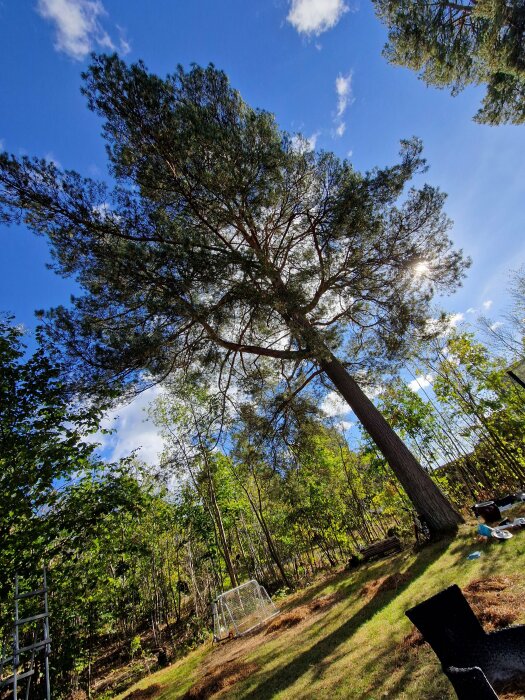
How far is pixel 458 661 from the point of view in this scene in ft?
6.52

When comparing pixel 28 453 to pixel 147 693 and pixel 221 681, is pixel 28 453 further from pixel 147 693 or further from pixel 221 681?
pixel 147 693

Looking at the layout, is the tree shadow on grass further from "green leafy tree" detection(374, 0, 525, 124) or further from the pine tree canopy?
"green leafy tree" detection(374, 0, 525, 124)

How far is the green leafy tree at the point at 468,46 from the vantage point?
621cm

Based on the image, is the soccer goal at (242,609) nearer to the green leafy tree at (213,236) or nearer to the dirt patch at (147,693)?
the dirt patch at (147,693)

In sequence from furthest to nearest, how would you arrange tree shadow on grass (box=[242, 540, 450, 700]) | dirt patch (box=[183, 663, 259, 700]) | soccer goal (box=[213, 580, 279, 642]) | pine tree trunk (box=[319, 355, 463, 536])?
soccer goal (box=[213, 580, 279, 642])
pine tree trunk (box=[319, 355, 463, 536])
dirt patch (box=[183, 663, 259, 700])
tree shadow on grass (box=[242, 540, 450, 700])

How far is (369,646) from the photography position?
13.1 ft

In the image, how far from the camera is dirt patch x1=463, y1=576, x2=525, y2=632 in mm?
2998

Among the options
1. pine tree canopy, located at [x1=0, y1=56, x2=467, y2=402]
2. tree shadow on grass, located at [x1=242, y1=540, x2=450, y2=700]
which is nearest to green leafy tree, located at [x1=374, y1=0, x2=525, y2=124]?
pine tree canopy, located at [x1=0, y1=56, x2=467, y2=402]

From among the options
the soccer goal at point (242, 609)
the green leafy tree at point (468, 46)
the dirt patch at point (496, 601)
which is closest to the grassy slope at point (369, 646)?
the dirt patch at point (496, 601)

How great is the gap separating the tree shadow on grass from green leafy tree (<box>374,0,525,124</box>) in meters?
9.70

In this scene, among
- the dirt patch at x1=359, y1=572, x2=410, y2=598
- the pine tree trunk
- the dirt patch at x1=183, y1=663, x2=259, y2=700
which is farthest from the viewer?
the pine tree trunk

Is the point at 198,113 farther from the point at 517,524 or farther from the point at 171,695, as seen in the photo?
the point at 171,695

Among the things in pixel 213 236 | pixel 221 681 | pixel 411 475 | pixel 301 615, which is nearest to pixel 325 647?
pixel 221 681

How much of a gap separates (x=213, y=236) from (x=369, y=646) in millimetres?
7881
